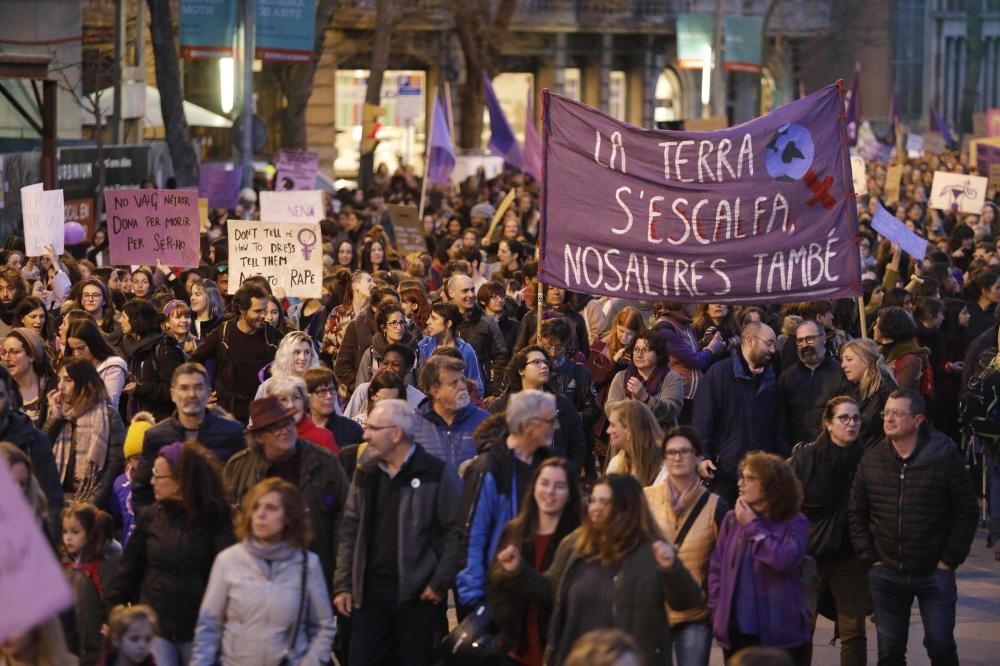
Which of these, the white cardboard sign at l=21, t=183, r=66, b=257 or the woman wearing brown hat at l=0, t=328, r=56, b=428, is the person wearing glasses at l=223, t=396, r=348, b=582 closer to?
the woman wearing brown hat at l=0, t=328, r=56, b=428

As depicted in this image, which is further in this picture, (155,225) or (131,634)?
(155,225)

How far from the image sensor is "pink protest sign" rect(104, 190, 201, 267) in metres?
15.4

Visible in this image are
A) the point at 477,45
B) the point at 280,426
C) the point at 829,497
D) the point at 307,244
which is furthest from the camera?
the point at 477,45

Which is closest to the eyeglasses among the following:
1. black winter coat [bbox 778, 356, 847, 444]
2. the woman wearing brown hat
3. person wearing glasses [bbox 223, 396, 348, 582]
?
person wearing glasses [bbox 223, 396, 348, 582]

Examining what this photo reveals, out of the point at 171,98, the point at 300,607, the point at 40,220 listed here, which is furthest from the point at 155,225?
the point at 171,98

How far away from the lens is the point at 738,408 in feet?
34.4

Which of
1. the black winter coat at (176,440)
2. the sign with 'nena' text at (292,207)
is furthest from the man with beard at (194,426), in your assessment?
the sign with 'nena' text at (292,207)

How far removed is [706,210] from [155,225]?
5.88 meters

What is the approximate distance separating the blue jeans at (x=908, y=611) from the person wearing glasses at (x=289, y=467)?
Result: 2.36 m

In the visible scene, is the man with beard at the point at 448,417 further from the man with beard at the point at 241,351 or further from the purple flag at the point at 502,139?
the purple flag at the point at 502,139

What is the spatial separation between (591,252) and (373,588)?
3.56 meters

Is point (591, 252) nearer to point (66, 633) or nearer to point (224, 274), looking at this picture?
point (66, 633)

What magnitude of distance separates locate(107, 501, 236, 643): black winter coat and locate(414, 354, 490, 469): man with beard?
62.6 inches

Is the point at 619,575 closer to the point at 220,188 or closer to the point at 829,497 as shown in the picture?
the point at 829,497
